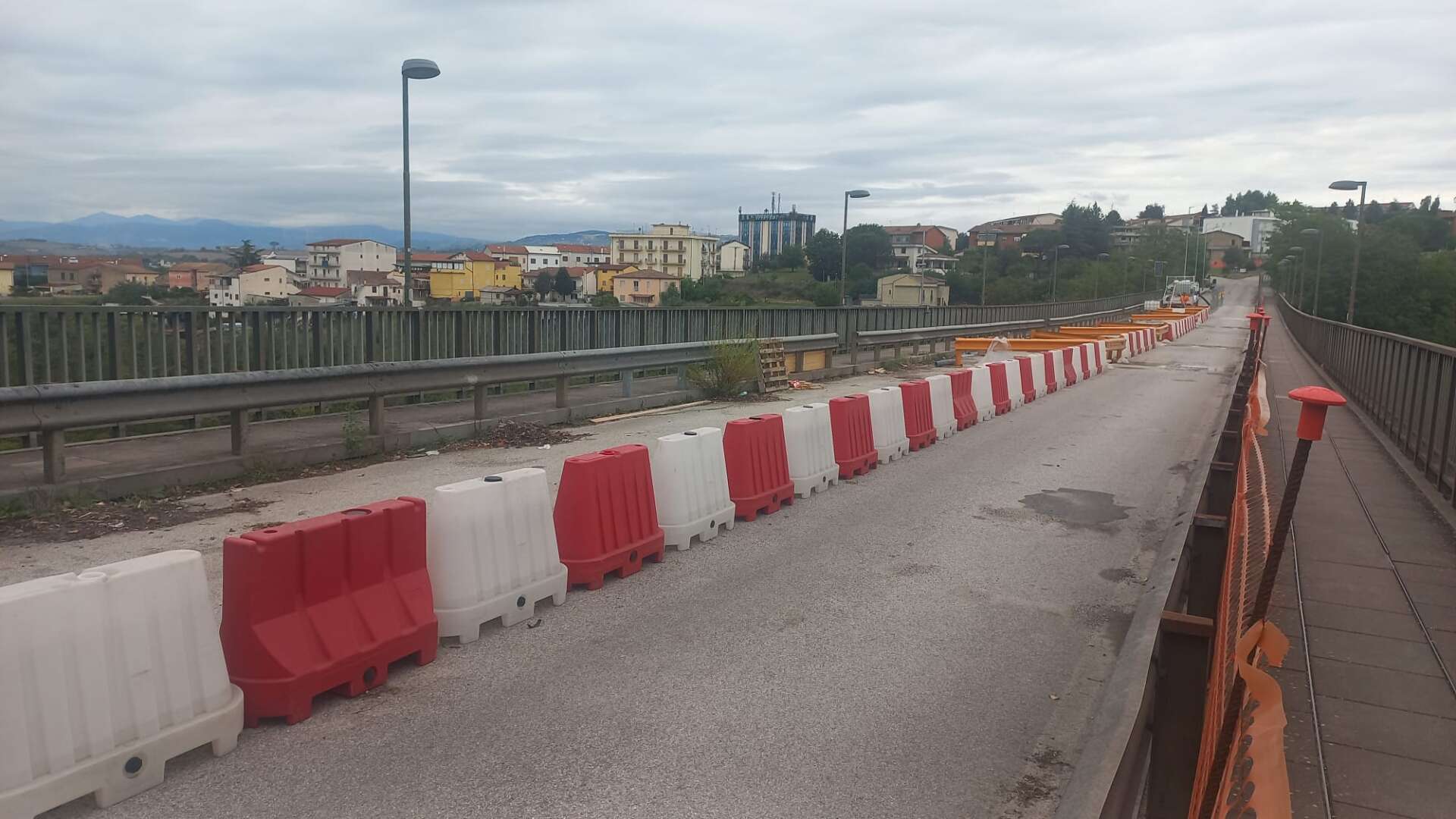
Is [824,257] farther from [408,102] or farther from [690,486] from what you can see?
[690,486]

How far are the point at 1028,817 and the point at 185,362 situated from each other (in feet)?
31.1

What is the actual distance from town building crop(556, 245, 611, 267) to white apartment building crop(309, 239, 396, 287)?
31.5m

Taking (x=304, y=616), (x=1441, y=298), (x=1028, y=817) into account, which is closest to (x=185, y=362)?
(x=304, y=616)

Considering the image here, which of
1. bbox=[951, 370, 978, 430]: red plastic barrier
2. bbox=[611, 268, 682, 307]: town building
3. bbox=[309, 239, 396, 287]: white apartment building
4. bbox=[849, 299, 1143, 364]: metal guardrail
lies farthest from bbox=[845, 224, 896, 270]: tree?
bbox=[951, 370, 978, 430]: red plastic barrier

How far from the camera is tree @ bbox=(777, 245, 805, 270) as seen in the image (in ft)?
318

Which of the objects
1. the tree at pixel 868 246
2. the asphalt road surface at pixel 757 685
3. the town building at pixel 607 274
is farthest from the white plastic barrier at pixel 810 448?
the tree at pixel 868 246

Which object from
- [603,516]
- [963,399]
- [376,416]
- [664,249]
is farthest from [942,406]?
[664,249]

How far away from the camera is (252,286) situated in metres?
14.9

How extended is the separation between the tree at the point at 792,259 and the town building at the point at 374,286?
74382mm

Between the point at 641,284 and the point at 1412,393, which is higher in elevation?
the point at 641,284

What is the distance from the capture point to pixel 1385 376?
13.3 metres

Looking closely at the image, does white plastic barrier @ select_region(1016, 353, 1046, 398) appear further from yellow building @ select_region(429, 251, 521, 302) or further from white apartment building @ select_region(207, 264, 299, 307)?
white apartment building @ select_region(207, 264, 299, 307)

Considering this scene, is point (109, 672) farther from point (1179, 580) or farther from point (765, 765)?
point (1179, 580)

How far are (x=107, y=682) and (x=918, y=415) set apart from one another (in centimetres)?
977
